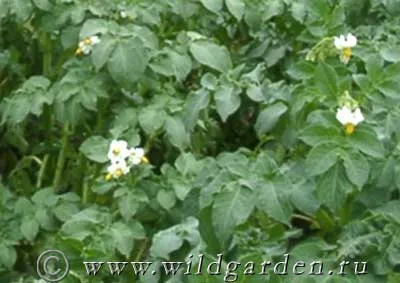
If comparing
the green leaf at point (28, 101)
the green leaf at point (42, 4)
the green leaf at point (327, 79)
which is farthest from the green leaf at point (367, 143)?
the green leaf at point (42, 4)

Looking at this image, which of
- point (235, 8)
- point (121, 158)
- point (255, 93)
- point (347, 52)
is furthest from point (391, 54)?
point (121, 158)

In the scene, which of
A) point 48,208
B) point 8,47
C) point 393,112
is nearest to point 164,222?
point 48,208

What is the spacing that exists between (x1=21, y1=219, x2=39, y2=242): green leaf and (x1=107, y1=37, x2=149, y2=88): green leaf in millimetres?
448

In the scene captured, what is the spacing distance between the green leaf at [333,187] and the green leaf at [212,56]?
0.78m

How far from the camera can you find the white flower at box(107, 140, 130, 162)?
2.72 meters

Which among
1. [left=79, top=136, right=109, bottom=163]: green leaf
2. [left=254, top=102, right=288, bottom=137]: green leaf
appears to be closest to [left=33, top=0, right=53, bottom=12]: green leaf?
[left=79, top=136, right=109, bottom=163]: green leaf

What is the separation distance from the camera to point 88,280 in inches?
97.4

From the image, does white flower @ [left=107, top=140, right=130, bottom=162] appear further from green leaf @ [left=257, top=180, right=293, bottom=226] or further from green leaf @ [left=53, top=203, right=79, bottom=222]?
green leaf @ [left=257, top=180, right=293, bottom=226]

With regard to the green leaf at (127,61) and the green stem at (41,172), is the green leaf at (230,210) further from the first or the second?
the green stem at (41,172)

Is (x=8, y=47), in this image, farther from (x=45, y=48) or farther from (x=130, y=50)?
(x=130, y=50)

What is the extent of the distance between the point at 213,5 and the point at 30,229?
836mm

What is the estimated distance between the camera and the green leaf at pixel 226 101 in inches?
103

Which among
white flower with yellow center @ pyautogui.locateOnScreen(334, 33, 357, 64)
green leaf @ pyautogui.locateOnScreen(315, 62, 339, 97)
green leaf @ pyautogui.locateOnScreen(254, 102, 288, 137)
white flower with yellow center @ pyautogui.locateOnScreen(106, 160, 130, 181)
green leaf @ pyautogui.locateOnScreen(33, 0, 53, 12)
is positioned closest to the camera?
green leaf @ pyautogui.locateOnScreen(315, 62, 339, 97)

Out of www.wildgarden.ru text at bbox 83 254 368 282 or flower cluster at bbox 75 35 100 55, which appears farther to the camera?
flower cluster at bbox 75 35 100 55
